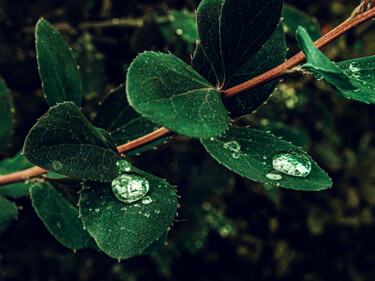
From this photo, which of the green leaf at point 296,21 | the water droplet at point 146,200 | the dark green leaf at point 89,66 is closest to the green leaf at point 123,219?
the water droplet at point 146,200

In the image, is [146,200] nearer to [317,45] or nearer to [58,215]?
[58,215]

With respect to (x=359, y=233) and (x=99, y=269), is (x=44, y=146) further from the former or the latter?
(x=359, y=233)

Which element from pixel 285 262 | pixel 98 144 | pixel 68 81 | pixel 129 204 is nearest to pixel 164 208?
pixel 129 204

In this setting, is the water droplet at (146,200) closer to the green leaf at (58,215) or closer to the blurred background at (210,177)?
the green leaf at (58,215)

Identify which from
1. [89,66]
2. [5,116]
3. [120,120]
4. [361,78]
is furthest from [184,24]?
[361,78]

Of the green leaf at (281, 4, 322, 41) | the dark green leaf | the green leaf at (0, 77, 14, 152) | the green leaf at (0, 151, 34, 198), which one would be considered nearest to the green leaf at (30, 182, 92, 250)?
the green leaf at (0, 151, 34, 198)

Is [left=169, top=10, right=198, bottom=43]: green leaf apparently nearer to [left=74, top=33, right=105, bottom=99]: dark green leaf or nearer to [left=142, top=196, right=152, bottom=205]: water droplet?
[left=74, top=33, right=105, bottom=99]: dark green leaf
